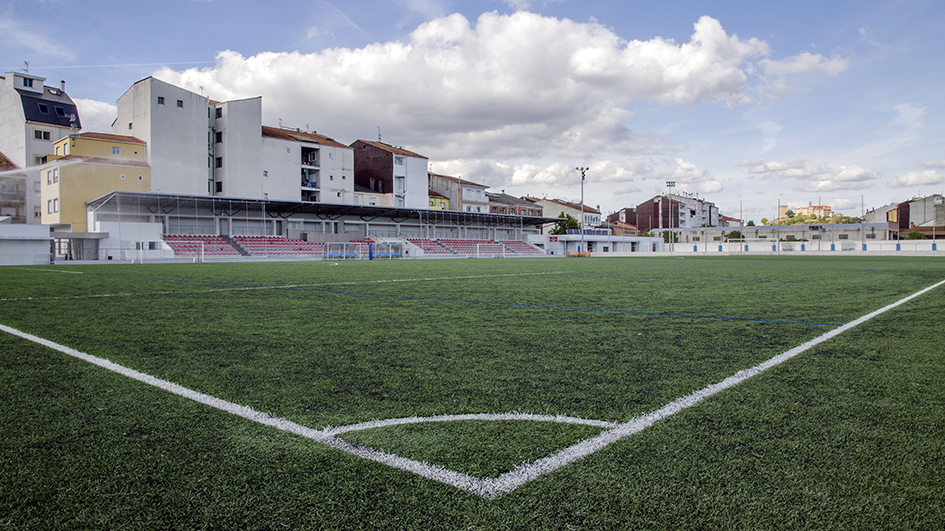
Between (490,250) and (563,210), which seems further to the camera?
(563,210)

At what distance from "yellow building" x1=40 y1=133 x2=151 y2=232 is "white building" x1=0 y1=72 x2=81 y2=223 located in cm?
574

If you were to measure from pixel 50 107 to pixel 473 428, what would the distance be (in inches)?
2477

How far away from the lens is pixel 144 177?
42.4 metres

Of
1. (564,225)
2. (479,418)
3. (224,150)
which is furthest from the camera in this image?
(564,225)

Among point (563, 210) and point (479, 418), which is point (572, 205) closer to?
point (563, 210)

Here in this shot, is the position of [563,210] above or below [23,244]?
above

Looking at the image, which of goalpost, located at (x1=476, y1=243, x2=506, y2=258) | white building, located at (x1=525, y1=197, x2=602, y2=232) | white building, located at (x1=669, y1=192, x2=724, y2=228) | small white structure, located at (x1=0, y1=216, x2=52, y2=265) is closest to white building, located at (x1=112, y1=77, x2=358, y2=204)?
small white structure, located at (x1=0, y1=216, x2=52, y2=265)

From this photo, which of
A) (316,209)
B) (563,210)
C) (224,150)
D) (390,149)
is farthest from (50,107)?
(563,210)

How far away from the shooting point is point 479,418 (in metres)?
2.56

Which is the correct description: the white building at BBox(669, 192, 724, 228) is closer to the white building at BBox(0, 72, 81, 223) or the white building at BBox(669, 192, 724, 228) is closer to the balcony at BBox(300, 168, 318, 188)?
the balcony at BBox(300, 168, 318, 188)

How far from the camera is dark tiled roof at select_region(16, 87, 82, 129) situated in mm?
47500

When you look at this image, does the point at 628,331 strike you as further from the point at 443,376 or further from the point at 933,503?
the point at 933,503

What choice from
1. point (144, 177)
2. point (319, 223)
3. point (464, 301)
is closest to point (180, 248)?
point (144, 177)

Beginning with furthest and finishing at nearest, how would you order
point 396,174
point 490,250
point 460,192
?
point 460,192, point 396,174, point 490,250
